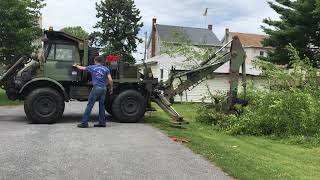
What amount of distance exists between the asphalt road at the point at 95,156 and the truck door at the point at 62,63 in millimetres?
2396

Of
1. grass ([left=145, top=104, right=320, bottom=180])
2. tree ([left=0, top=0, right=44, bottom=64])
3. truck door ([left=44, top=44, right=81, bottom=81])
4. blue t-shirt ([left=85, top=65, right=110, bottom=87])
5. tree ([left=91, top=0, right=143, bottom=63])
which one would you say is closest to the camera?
grass ([left=145, top=104, right=320, bottom=180])

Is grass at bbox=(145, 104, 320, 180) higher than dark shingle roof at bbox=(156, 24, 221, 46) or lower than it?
lower

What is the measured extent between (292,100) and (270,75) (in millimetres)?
1714

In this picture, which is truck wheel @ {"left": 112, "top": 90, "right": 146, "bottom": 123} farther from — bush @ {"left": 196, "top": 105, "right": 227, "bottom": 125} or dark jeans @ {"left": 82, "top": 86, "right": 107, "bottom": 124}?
bush @ {"left": 196, "top": 105, "right": 227, "bottom": 125}

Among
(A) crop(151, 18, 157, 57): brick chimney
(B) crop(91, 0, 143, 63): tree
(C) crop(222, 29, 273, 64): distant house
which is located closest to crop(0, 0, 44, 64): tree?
(B) crop(91, 0, 143, 63): tree

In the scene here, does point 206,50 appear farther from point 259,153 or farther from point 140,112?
point 259,153

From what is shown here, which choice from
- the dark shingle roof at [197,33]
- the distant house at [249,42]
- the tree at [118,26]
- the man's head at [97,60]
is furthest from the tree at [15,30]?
the distant house at [249,42]

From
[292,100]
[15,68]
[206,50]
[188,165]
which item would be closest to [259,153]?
[188,165]

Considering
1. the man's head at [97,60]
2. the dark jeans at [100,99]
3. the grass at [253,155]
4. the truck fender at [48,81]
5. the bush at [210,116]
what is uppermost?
the man's head at [97,60]

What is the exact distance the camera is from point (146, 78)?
16703mm

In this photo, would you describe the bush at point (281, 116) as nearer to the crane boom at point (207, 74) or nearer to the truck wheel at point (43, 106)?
the crane boom at point (207, 74)

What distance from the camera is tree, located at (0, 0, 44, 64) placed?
88.2 ft

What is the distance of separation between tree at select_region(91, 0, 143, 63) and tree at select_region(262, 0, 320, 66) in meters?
35.7

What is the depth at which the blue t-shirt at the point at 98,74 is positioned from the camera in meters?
14.8
